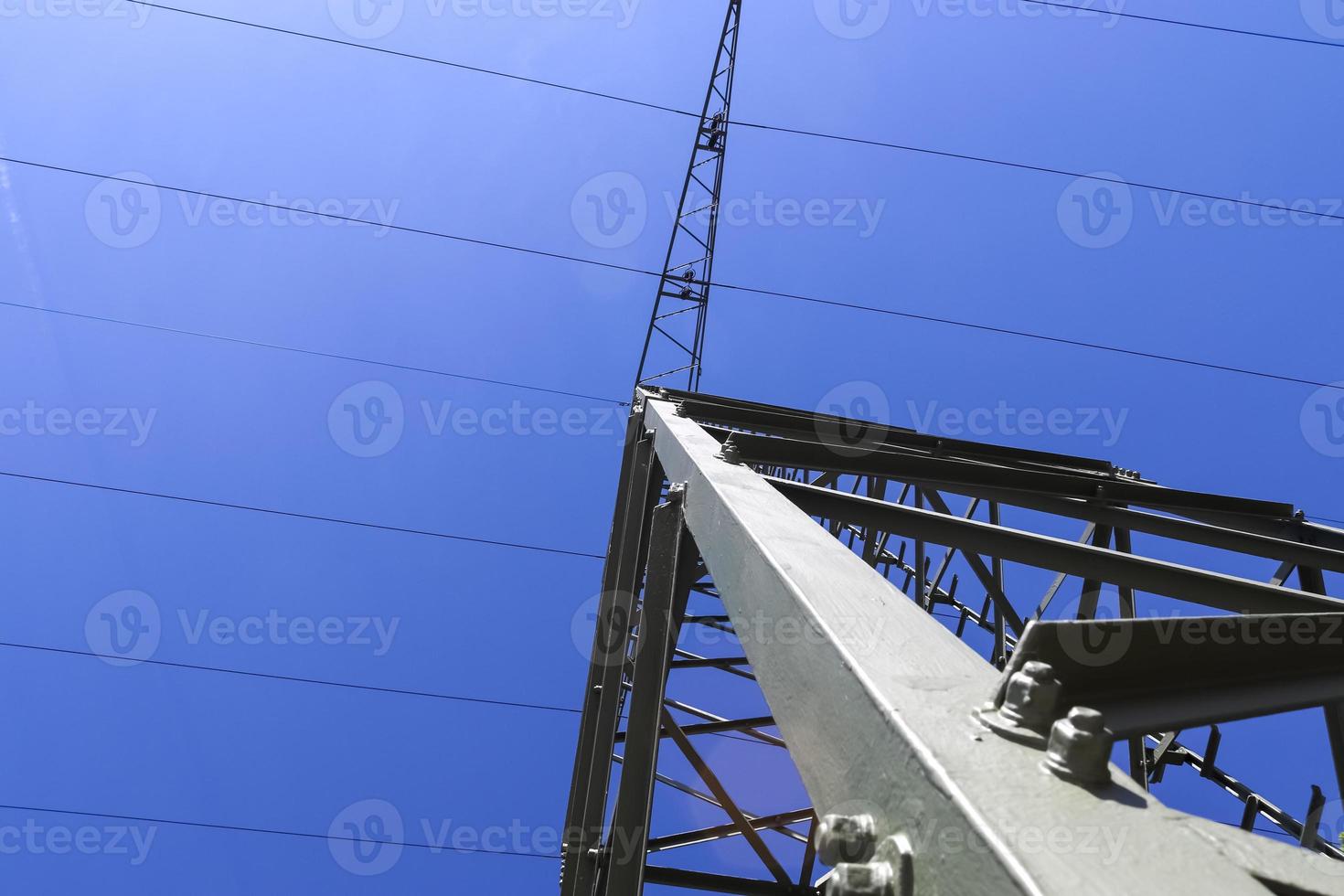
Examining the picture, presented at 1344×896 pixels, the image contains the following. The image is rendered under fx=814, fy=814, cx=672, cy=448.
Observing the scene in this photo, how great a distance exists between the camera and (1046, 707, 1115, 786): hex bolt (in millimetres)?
1233

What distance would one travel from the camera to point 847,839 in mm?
1396

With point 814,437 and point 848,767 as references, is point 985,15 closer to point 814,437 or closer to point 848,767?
point 814,437

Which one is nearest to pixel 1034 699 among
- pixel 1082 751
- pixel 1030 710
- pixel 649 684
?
pixel 1030 710

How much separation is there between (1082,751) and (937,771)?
0.22 meters

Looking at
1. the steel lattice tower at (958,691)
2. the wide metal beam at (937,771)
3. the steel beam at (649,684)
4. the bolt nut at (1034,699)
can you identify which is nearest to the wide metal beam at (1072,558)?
the steel lattice tower at (958,691)

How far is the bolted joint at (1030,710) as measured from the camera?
136 cm

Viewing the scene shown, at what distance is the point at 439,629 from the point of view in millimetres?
33312

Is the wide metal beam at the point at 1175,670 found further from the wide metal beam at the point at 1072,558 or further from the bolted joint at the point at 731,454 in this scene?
the bolted joint at the point at 731,454

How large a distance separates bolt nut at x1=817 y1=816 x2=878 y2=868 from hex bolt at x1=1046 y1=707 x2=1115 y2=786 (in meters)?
0.33

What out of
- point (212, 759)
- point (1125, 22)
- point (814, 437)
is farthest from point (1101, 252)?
point (212, 759)

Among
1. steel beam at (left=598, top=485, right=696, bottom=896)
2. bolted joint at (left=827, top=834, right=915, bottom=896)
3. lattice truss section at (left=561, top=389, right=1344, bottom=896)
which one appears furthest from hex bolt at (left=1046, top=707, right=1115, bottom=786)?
steel beam at (left=598, top=485, right=696, bottom=896)

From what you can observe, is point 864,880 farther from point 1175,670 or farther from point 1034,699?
point 1175,670

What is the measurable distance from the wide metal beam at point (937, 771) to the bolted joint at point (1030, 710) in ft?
0.07

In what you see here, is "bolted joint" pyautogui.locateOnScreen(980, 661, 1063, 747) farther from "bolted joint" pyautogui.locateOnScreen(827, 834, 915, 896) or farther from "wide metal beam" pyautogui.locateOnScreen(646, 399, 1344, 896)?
"bolted joint" pyautogui.locateOnScreen(827, 834, 915, 896)
